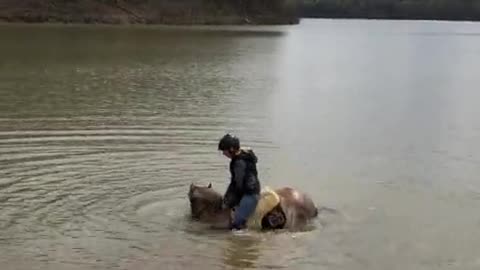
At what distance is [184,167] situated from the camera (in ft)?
52.9

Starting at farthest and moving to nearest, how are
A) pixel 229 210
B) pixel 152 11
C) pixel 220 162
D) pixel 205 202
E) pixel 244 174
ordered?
pixel 152 11 → pixel 220 162 → pixel 205 202 → pixel 229 210 → pixel 244 174

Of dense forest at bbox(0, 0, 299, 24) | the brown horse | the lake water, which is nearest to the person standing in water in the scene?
the brown horse

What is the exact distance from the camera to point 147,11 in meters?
80.6

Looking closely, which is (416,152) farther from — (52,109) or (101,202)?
(52,109)

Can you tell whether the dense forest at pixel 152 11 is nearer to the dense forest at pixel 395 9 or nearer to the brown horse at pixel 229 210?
the dense forest at pixel 395 9

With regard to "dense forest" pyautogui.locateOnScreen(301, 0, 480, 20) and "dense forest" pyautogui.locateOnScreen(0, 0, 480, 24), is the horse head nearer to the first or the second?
"dense forest" pyautogui.locateOnScreen(0, 0, 480, 24)

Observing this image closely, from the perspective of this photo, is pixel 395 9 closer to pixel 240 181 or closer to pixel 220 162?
pixel 220 162

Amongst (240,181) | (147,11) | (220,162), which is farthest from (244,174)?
(147,11)

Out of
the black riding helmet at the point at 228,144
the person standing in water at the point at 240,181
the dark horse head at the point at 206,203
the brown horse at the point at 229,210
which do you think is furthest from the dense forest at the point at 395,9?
the black riding helmet at the point at 228,144

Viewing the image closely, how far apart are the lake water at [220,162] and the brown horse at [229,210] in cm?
28

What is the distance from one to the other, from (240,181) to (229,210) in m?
0.69

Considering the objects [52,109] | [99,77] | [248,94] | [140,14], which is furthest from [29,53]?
[140,14]

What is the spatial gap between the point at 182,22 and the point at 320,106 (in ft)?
189

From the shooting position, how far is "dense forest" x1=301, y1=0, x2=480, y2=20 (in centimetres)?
15162
